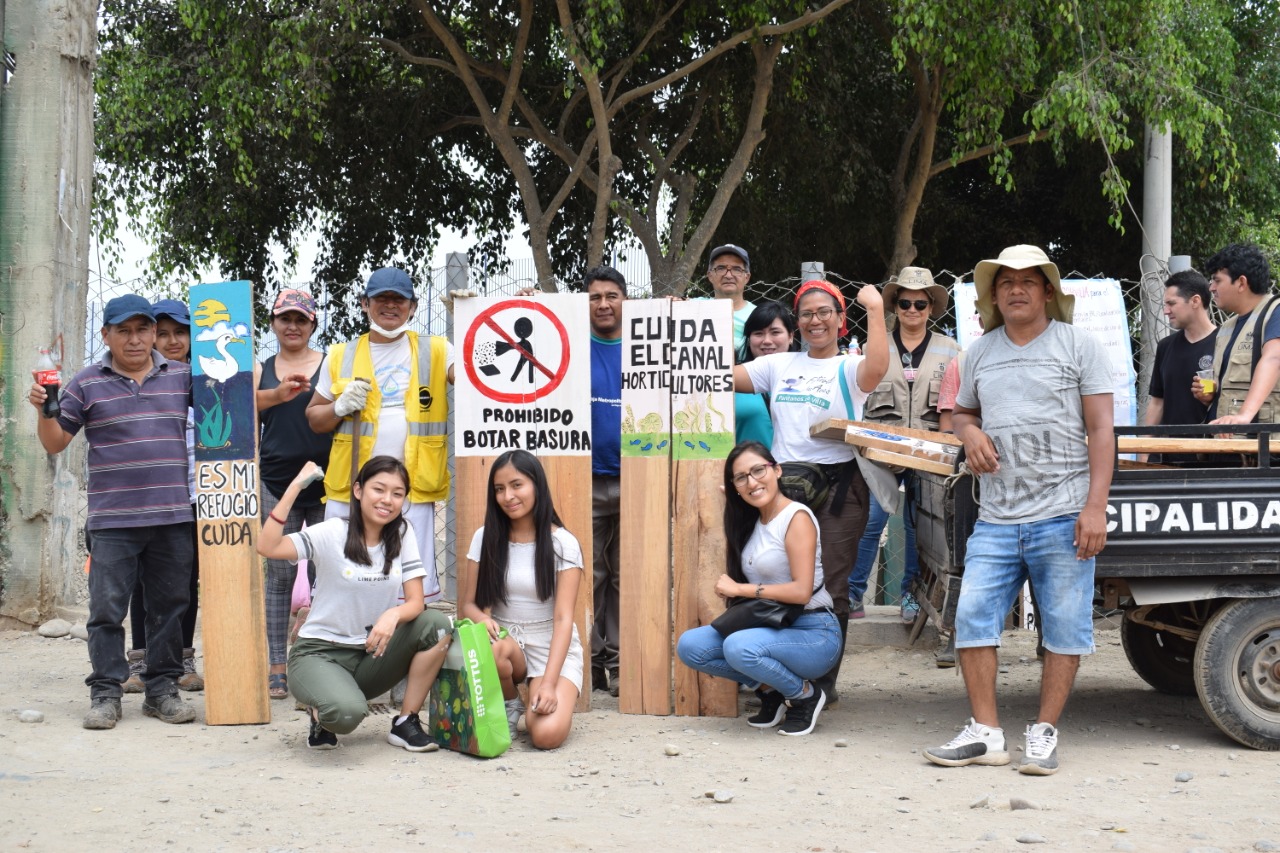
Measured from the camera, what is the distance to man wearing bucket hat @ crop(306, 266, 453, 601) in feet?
19.2

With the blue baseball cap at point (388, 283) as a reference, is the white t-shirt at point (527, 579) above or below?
below

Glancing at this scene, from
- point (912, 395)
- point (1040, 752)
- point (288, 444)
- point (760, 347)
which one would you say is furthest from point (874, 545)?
point (288, 444)

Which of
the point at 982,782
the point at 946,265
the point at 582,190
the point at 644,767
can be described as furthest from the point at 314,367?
the point at 946,265

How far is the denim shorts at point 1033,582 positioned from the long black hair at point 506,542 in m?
1.69

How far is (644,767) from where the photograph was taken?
5.00 meters

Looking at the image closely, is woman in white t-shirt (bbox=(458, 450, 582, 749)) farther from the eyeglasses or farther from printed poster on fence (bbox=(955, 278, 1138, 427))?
printed poster on fence (bbox=(955, 278, 1138, 427))

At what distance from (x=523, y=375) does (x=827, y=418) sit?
1.41m

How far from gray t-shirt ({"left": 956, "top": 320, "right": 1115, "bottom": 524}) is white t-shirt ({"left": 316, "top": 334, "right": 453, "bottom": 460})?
2.63 m

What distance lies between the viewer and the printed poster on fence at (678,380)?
5.99m

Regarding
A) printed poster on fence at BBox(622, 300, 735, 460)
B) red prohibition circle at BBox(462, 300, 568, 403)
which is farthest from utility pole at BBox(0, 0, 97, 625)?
printed poster on fence at BBox(622, 300, 735, 460)

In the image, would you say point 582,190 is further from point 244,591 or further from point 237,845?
point 237,845

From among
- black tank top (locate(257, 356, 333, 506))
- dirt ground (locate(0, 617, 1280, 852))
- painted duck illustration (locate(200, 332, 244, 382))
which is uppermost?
painted duck illustration (locate(200, 332, 244, 382))

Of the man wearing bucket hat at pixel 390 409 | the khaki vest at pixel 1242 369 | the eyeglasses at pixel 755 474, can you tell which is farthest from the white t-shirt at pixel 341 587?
the khaki vest at pixel 1242 369

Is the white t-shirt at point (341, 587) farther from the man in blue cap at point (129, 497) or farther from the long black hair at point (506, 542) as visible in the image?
the man in blue cap at point (129, 497)
